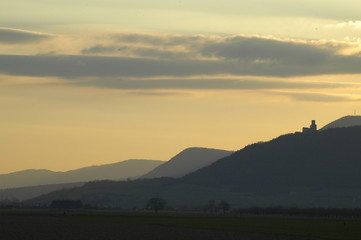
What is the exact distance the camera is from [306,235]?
126000 millimetres

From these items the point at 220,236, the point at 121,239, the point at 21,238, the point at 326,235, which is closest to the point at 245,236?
the point at 220,236

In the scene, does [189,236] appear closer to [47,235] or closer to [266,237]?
[266,237]

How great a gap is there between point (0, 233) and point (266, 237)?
107 feet

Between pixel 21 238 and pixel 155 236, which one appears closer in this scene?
pixel 21 238

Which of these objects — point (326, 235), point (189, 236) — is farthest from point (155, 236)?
point (326, 235)

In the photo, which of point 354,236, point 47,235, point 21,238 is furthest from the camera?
point 354,236

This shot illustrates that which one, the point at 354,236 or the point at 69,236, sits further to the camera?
the point at 354,236

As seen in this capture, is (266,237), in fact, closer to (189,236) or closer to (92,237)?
(189,236)

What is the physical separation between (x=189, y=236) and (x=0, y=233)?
76.3ft

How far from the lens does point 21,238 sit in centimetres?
10831

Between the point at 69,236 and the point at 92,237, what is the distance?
3.46 metres

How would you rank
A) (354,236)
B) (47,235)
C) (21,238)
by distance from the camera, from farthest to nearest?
(354,236) < (47,235) < (21,238)

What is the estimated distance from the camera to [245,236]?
403ft

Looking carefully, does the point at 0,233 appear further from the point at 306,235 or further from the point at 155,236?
the point at 306,235
